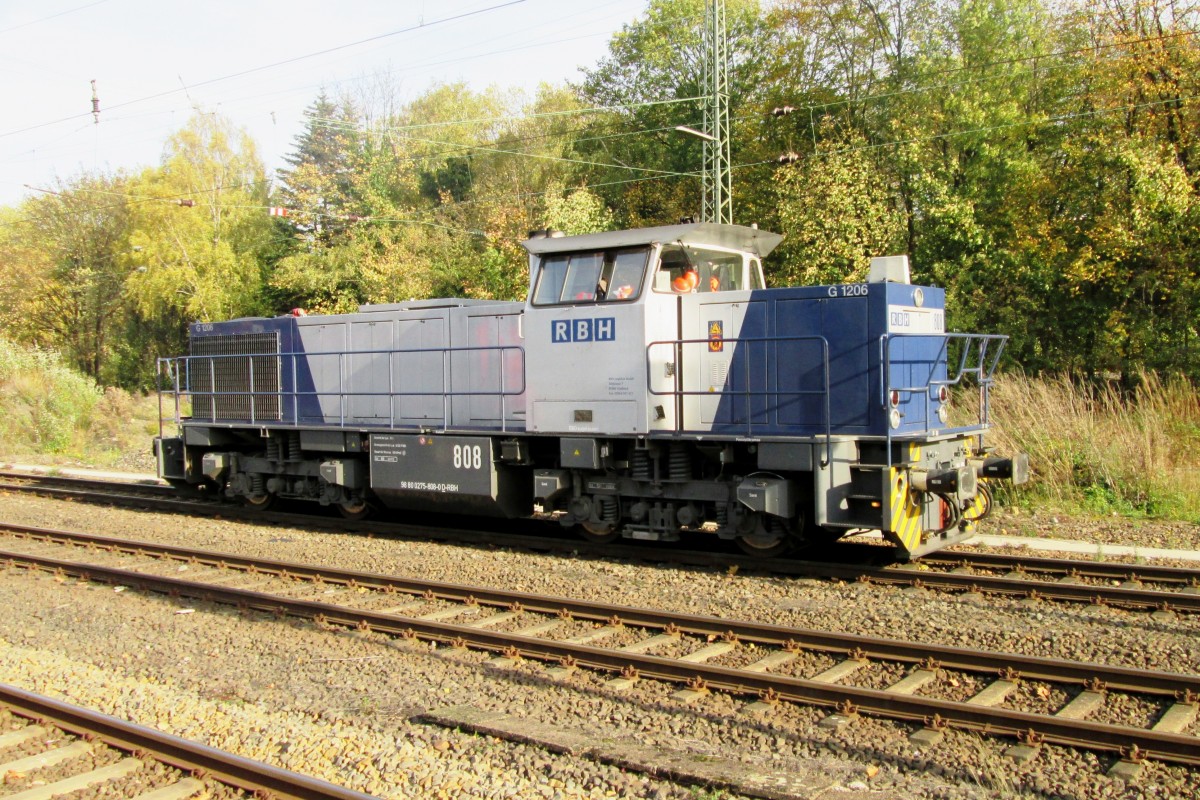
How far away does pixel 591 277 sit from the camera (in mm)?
9961

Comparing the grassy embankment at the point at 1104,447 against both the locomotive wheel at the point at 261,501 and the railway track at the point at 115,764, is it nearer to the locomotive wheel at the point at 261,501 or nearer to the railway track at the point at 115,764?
the locomotive wheel at the point at 261,501

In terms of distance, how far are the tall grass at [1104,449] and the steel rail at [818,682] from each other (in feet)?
23.9

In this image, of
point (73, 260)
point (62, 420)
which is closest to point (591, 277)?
point (62, 420)

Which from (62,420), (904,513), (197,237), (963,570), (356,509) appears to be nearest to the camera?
(904,513)

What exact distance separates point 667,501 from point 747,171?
85.0 feet

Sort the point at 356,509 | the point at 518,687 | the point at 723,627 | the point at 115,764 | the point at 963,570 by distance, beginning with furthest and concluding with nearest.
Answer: the point at 356,509
the point at 963,570
the point at 723,627
the point at 518,687
the point at 115,764

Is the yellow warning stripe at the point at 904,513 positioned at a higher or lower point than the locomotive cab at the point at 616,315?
lower

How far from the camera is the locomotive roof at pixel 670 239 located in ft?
31.5

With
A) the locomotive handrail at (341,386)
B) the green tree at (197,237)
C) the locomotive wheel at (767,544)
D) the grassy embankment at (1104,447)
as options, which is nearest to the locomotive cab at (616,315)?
the locomotive handrail at (341,386)

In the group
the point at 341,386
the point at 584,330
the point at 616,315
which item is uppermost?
the point at 616,315

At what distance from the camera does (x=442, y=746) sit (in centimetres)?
522

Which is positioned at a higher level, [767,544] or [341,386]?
[341,386]

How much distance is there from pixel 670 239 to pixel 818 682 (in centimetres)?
512

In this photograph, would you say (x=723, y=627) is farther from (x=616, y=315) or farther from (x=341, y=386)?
(x=341, y=386)
